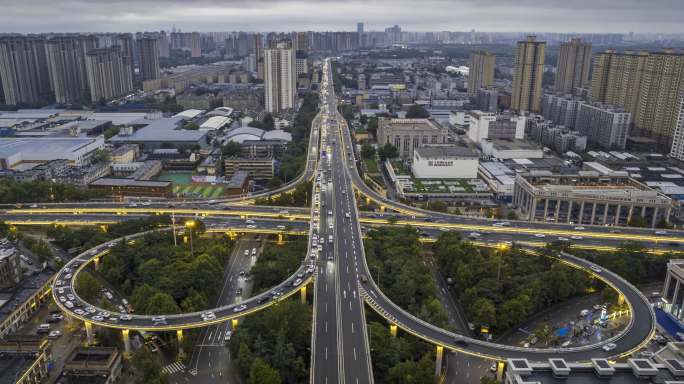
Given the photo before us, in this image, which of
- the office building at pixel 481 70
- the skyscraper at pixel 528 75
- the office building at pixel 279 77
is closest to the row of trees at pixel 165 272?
the office building at pixel 279 77

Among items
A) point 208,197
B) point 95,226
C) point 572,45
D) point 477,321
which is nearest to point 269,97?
point 208,197

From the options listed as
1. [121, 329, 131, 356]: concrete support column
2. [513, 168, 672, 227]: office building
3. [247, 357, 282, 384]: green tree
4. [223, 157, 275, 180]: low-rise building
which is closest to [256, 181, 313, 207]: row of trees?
[223, 157, 275, 180]: low-rise building

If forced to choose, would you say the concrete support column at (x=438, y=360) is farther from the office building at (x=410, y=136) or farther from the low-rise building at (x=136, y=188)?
the office building at (x=410, y=136)

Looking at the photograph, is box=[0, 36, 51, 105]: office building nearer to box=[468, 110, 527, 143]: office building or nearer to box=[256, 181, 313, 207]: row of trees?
box=[256, 181, 313, 207]: row of trees

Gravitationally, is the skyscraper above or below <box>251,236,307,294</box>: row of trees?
above

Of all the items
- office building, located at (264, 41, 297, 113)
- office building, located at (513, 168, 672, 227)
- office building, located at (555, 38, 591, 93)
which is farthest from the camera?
office building, located at (555, 38, 591, 93)

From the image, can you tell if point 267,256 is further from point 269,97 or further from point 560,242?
point 269,97
